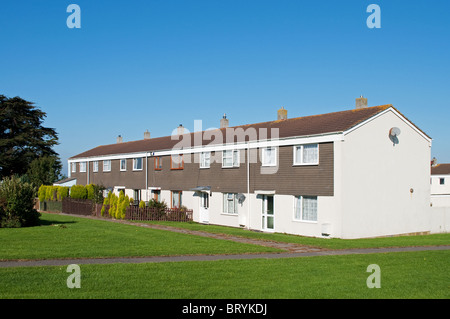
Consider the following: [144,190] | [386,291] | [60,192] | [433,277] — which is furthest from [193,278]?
[60,192]

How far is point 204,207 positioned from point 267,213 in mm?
7051

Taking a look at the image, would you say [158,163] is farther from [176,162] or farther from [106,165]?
[106,165]

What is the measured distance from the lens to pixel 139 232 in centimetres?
2366

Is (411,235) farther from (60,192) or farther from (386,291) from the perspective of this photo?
(60,192)

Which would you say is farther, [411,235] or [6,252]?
[411,235]

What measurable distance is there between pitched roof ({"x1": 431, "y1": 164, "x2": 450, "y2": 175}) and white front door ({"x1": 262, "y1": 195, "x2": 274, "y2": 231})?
51849 millimetres

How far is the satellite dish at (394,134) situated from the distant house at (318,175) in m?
0.05

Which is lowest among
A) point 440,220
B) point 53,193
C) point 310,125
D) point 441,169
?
point 440,220

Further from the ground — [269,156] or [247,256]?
[269,156]

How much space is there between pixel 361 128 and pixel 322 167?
9.48ft

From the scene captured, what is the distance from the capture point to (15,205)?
81.1 ft

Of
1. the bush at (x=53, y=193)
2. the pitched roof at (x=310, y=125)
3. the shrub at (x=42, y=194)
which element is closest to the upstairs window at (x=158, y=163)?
the pitched roof at (x=310, y=125)

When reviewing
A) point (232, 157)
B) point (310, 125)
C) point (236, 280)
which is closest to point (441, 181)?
point (232, 157)

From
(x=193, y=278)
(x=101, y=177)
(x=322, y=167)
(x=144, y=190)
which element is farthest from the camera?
(x=101, y=177)
